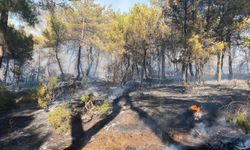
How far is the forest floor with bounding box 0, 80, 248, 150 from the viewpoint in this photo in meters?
13.3

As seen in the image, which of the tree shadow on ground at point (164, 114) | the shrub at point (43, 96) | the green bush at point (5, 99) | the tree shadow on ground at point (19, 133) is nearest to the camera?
the tree shadow on ground at point (19, 133)

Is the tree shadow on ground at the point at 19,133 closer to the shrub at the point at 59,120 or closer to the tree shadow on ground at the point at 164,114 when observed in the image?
the shrub at the point at 59,120

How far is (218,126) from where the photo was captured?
1525 cm

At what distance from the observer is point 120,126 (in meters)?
15.4

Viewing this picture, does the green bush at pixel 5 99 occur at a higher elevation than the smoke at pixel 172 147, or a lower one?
higher

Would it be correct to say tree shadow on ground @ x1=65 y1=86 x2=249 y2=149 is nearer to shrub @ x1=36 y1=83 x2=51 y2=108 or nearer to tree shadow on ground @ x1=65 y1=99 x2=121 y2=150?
tree shadow on ground @ x1=65 y1=99 x2=121 y2=150

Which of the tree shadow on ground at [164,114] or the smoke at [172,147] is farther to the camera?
the tree shadow on ground at [164,114]

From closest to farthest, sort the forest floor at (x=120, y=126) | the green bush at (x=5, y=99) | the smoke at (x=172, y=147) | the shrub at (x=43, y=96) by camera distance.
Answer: the smoke at (x=172, y=147) → the forest floor at (x=120, y=126) → the shrub at (x=43, y=96) → the green bush at (x=5, y=99)

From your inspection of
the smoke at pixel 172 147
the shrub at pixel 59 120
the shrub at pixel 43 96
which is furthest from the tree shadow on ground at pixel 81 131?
the smoke at pixel 172 147

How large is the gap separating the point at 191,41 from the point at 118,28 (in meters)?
9.72

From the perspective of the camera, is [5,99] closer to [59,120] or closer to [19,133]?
[19,133]

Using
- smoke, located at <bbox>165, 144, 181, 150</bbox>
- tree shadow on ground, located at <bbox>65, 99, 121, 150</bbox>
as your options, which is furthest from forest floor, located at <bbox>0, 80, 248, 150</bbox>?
smoke, located at <bbox>165, 144, 181, 150</bbox>

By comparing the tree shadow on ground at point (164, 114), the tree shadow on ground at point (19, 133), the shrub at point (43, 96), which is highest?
the shrub at point (43, 96)

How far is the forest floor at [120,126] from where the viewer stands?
13289mm
